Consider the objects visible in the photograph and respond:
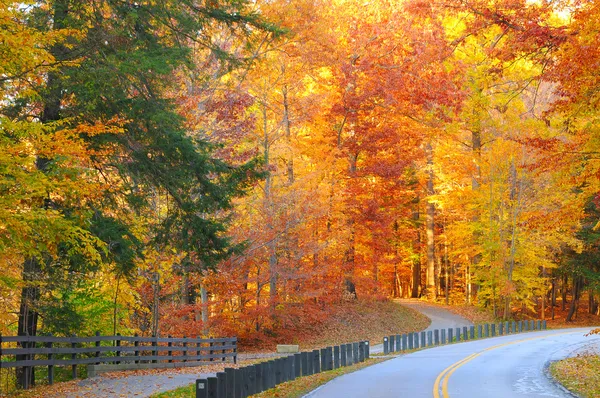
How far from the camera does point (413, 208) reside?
2424 inches

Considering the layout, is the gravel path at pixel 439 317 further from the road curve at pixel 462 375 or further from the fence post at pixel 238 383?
the fence post at pixel 238 383

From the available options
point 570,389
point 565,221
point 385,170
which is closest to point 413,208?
point 385,170

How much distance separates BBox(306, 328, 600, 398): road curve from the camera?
14625 millimetres

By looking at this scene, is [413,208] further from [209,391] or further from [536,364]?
[209,391]

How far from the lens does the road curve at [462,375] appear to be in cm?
1462

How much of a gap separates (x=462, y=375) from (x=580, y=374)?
3.29 m

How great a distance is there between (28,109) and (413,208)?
49.1 meters

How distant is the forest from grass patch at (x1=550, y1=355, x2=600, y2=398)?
436cm

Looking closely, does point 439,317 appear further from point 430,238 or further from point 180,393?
point 180,393

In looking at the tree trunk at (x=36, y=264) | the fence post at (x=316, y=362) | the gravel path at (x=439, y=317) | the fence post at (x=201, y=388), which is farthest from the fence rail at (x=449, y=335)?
the fence post at (x=201, y=388)

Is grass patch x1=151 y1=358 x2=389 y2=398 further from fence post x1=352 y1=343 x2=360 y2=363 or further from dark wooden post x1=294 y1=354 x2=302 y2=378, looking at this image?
fence post x1=352 y1=343 x2=360 y2=363

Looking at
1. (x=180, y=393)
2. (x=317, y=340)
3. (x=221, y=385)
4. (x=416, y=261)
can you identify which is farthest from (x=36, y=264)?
(x=416, y=261)

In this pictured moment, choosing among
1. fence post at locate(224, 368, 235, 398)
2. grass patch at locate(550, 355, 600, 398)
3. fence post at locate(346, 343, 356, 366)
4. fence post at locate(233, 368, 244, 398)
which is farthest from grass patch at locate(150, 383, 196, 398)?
grass patch at locate(550, 355, 600, 398)

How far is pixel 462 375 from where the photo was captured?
1803 centimetres
